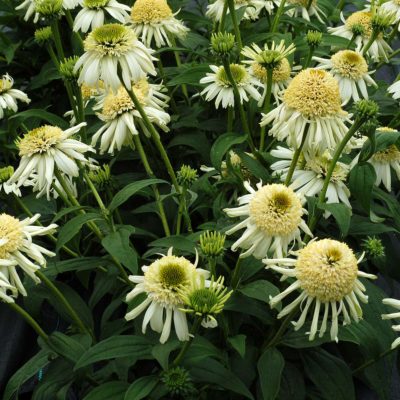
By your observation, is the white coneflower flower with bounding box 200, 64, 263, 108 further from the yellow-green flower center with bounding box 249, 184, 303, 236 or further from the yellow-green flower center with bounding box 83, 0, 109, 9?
the yellow-green flower center with bounding box 249, 184, 303, 236

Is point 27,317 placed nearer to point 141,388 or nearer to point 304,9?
point 141,388

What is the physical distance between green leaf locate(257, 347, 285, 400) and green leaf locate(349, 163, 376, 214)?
11.3 inches

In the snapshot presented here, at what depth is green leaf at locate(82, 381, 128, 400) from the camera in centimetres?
101

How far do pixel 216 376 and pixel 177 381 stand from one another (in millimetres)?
88

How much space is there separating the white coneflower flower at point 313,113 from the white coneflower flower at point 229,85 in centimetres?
29

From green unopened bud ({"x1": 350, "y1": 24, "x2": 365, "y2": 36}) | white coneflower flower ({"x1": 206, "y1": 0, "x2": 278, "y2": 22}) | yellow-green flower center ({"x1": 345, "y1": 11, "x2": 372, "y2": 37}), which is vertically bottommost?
yellow-green flower center ({"x1": 345, "y1": 11, "x2": 372, "y2": 37})

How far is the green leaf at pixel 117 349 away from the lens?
0.97 m

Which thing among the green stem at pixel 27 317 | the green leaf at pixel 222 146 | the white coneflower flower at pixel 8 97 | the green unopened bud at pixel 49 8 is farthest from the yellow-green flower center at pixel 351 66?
the green stem at pixel 27 317

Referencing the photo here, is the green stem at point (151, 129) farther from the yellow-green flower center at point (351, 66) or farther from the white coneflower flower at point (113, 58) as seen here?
the yellow-green flower center at point (351, 66)

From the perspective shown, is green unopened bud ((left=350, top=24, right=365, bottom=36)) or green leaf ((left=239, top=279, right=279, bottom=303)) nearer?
green leaf ((left=239, top=279, right=279, bottom=303))

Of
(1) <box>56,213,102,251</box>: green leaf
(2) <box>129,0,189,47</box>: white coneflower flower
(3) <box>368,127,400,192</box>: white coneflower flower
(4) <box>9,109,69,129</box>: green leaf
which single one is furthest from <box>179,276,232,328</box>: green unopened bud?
(2) <box>129,0,189,47</box>: white coneflower flower

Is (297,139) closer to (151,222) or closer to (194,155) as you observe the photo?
(151,222)

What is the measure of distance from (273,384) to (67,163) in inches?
19.4

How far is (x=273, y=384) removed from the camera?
0.99 metres
